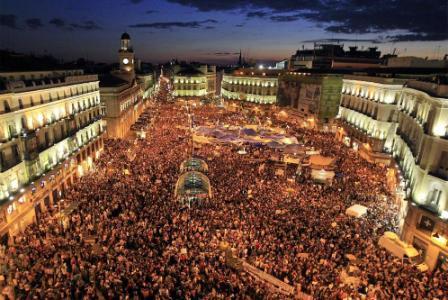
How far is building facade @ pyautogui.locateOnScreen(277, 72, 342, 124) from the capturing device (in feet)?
195

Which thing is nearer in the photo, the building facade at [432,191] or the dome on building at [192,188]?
the building facade at [432,191]

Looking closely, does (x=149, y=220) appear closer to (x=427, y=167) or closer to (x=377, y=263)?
(x=377, y=263)

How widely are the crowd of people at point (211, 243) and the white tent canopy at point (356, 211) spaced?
58cm

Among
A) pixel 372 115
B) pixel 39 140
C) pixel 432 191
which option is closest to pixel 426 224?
pixel 432 191

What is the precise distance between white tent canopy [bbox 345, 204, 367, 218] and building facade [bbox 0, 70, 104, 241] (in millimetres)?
24842

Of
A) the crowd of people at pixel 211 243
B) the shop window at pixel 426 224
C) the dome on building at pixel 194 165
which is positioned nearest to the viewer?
the crowd of people at pixel 211 243

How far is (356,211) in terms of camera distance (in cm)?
2462

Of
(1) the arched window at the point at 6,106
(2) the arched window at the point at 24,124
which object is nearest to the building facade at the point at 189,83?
(2) the arched window at the point at 24,124

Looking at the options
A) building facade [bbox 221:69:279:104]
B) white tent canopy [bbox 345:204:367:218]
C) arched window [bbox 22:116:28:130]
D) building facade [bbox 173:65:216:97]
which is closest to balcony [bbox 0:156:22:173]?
arched window [bbox 22:116:28:130]

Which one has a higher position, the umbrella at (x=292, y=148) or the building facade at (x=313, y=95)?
the building facade at (x=313, y=95)

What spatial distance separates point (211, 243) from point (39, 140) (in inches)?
747

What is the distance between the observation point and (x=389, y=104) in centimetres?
4266

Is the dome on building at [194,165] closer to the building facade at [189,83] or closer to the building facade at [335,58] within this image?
the building facade at [335,58]

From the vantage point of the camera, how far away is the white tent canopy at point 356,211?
2455 centimetres
